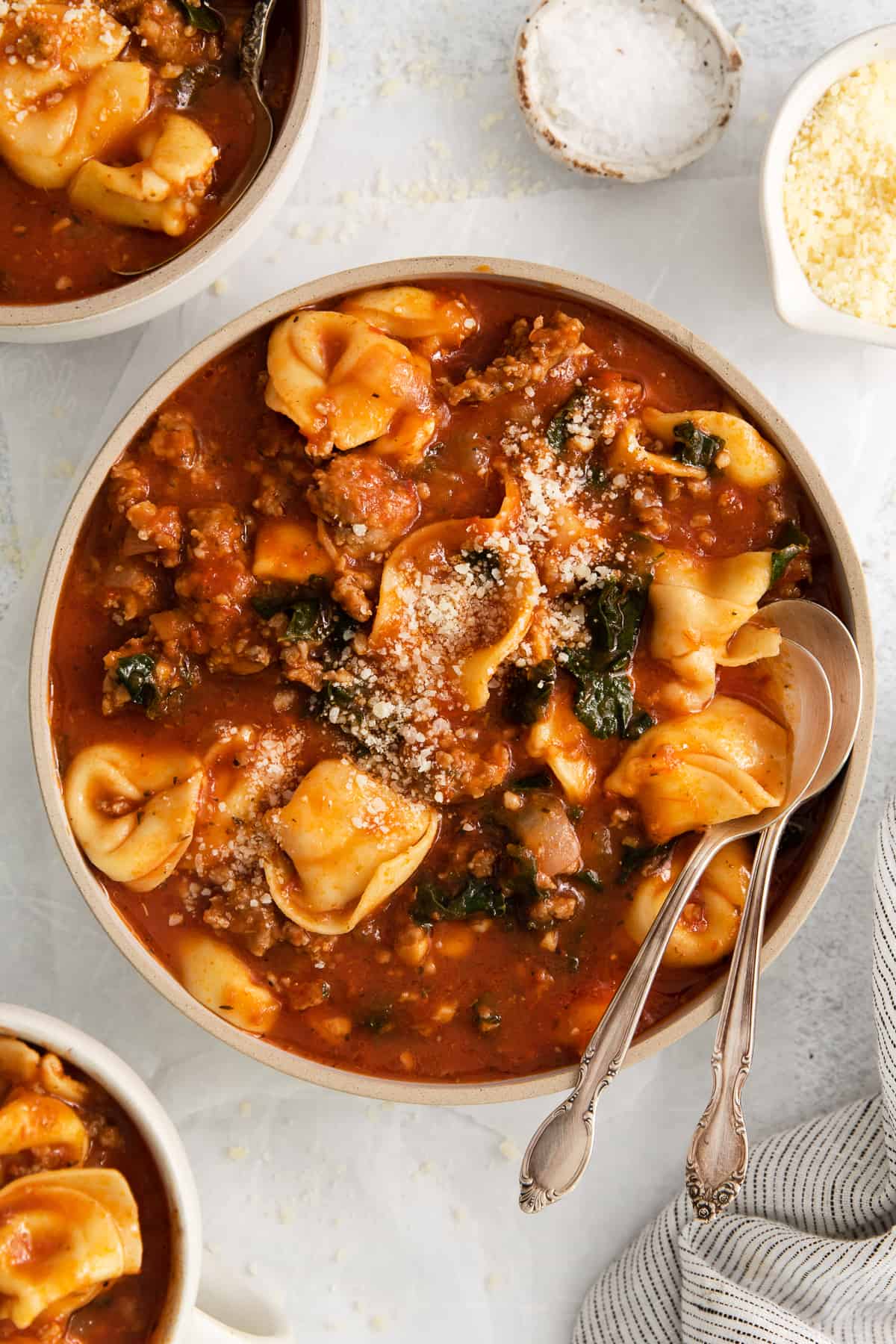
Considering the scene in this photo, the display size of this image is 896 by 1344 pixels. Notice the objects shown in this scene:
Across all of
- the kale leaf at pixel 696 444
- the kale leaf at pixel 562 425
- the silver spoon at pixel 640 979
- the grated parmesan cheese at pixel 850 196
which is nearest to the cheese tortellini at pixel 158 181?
the kale leaf at pixel 562 425

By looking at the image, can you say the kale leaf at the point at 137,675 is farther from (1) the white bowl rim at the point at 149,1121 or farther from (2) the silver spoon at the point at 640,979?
(2) the silver spoon at the point at 640,979

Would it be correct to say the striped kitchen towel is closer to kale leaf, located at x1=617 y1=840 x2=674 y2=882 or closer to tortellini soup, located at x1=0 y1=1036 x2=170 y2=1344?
kale leaf, located at x1=617 y1=840 x2=674 y2=882

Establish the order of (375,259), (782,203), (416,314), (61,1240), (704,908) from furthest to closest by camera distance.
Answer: (375,259)
(782,203)
(704,908)
(416,314)
(61,1240)

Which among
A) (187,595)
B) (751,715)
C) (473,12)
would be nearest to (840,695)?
(751,715)

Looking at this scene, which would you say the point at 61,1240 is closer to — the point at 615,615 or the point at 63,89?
the point at 615,615

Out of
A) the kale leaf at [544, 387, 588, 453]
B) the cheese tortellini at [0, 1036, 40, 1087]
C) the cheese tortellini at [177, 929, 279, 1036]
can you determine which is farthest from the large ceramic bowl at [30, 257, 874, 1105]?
the cheese tortellini at [0, 1036, 40, 1087]

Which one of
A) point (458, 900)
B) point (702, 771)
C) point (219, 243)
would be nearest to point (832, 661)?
point (702, 771)
